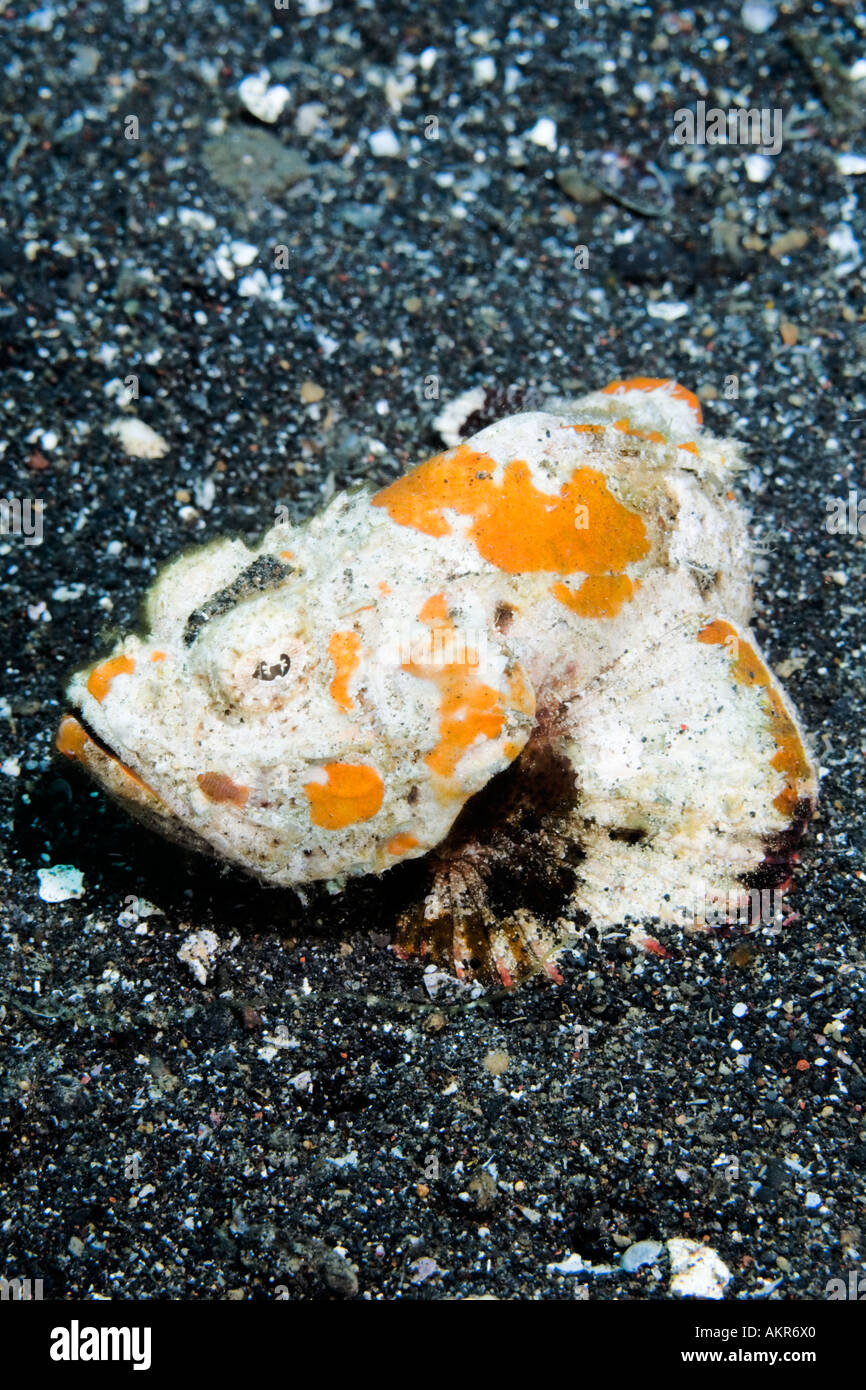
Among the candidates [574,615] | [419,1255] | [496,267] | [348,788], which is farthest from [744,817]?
[496,267]

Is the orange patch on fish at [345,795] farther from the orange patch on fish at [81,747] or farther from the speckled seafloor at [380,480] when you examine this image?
the speckled seafloor at [380,480]

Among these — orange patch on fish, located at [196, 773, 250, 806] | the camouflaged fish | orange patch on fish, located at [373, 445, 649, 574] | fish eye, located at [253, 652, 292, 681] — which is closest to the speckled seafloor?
the camouflaged fish

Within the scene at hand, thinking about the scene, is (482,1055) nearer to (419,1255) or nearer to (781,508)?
(419,1255)

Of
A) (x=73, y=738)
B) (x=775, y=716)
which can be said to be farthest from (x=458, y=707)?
(x=775, y=716)

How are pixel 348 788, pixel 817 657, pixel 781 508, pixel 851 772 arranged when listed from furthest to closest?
1. pixel 781 508
2. pixel 817 657
3. pixel 851 772
4. pixel 348 788

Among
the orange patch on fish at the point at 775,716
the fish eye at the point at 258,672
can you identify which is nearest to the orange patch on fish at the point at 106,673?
the fish eye at the point at 258,672

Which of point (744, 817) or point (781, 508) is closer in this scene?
point (744, 817)

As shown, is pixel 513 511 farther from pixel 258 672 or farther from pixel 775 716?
pixel 775 716
